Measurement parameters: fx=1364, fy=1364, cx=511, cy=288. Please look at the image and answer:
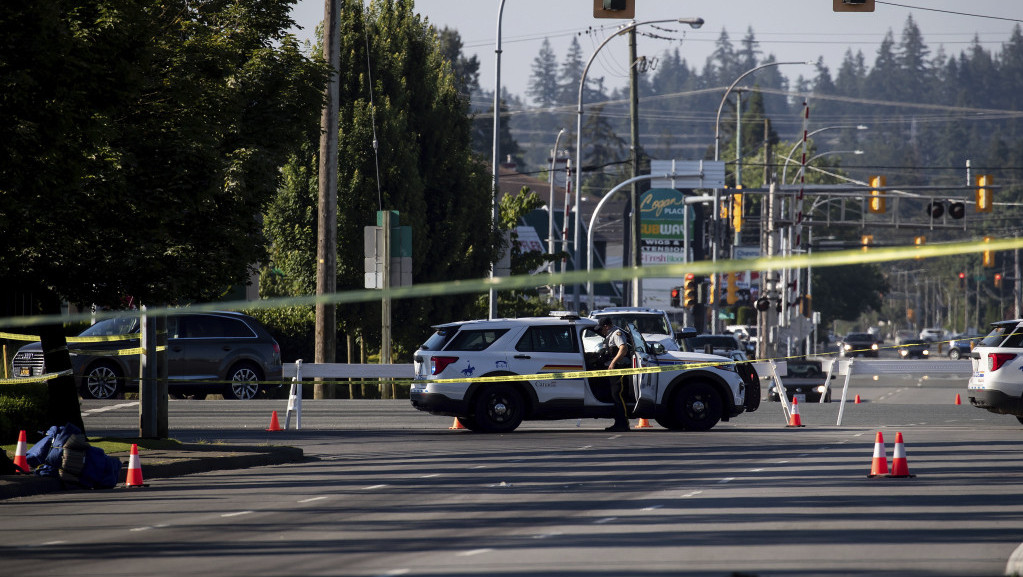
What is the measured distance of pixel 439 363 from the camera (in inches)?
794

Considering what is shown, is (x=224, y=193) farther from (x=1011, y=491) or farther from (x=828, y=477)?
(x=1011, y=491)

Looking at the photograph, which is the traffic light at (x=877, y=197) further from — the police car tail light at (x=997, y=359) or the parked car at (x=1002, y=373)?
the police car tail light at (x=997, y=359)

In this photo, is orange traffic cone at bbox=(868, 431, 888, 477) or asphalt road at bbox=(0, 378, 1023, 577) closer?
asphalt road at bbox=(0, 378, 1023, 577)

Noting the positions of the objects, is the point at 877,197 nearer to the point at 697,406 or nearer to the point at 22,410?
the point at 697,406

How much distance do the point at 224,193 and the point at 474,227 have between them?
19.2 m

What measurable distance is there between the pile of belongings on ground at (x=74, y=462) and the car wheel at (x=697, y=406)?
30.5ft

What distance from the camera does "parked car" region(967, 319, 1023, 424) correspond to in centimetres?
2078

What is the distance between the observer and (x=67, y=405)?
16.0 metres

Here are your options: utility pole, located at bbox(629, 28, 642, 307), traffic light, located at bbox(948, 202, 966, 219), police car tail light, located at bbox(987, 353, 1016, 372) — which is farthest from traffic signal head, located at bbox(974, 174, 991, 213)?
police car tail light, located at bbox(987, 353, 1016, 372)

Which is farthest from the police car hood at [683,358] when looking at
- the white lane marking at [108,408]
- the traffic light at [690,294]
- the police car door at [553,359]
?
the traffic light at [690,294]

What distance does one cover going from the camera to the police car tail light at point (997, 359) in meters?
20.8

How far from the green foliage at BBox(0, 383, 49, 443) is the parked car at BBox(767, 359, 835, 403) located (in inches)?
868

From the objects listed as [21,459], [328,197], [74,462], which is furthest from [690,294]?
[74,462]

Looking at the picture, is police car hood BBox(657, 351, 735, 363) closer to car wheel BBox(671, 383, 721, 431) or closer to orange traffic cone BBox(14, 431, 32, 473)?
car wheel BBox(671, 383, 721, 431)
